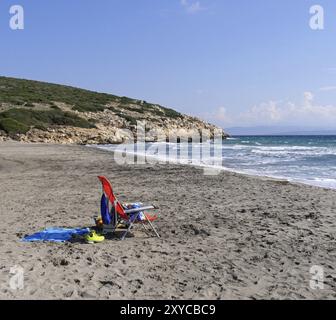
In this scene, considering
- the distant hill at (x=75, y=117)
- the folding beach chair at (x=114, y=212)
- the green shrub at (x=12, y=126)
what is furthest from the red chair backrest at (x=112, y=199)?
the green shrub at (x=12, y=126)

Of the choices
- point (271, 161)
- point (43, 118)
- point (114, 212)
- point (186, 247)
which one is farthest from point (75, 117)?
point (186, 247)

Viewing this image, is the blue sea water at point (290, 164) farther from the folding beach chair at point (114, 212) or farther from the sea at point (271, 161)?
the folding beach chair at point (114, 212)

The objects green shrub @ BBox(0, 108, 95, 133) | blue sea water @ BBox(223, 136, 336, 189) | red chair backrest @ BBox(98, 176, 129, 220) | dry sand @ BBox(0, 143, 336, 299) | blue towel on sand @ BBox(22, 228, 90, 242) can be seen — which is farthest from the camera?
green shrub @ BBox(0, 108, 95, 133)

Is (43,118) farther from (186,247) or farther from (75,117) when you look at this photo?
(186,247)

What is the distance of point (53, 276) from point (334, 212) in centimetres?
621

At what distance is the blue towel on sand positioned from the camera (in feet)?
23.2

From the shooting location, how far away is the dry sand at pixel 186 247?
16.6 feet

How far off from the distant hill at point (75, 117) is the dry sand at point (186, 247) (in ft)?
109

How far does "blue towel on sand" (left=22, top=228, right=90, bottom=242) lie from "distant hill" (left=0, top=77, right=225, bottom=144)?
36200 millimetres

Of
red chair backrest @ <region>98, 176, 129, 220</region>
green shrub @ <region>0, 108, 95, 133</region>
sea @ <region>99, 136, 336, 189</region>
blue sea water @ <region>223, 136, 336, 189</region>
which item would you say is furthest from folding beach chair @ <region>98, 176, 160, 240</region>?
green shrub @ <region>0, 108, 95, 133</region>

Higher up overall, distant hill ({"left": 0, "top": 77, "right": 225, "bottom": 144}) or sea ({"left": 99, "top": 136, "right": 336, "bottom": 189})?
distant hill ({"left": 0, "top": 77, "right": 225, "bottom": 144})

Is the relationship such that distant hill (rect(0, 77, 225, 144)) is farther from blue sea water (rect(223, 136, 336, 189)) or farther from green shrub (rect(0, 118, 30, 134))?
blue sea water (rect(223, 136, 336, 189))
